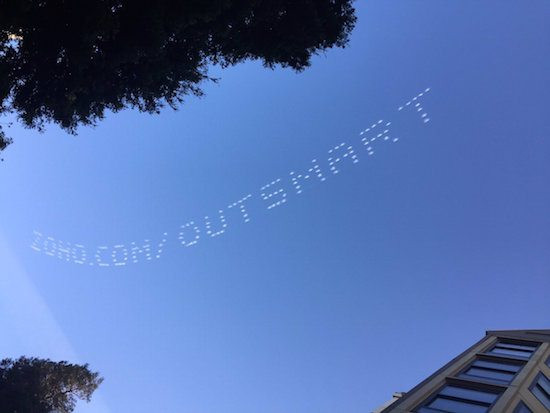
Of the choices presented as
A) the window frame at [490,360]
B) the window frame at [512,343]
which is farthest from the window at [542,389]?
the window frame at [512,343]

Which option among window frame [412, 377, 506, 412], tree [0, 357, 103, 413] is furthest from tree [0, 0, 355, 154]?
window frame [412, 377, 506, 412]

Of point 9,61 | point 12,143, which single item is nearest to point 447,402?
point 12,143

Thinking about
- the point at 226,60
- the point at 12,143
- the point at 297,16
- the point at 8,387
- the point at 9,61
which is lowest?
the point at 8,387

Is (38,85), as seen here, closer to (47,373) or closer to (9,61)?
(9,61)

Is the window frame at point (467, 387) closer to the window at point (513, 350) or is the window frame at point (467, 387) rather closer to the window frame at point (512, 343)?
the window frame at point (512, 343)

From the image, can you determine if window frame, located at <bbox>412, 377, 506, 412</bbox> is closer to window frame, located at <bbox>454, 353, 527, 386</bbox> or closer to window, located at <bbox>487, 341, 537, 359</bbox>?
window frame, located at <bbox>454, 353, 527, 386</bbox>
